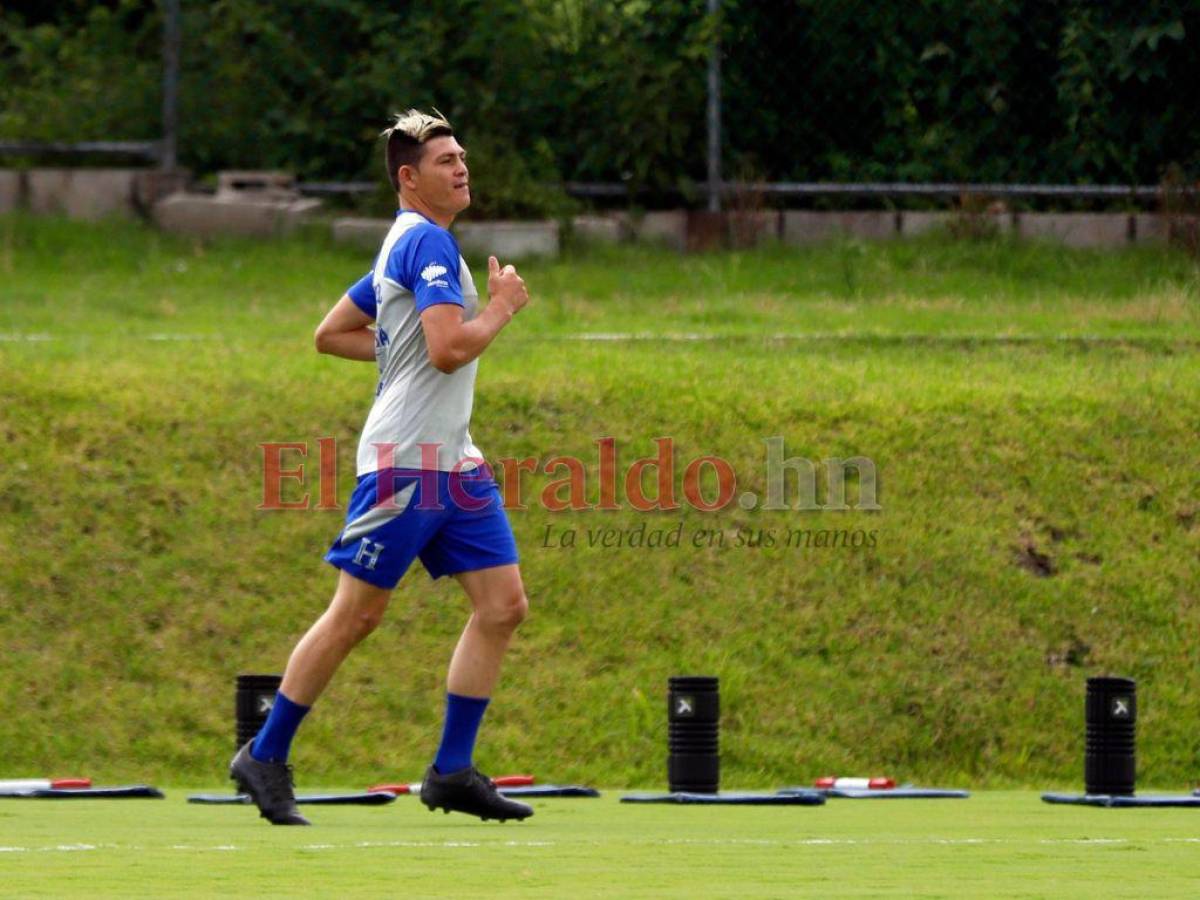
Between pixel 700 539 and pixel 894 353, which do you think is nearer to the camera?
pixel 700 539

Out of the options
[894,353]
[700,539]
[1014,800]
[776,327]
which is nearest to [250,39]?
[776,327]

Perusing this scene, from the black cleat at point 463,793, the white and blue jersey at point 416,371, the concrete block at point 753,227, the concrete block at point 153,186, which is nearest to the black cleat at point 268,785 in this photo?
the black cleat at point 463,793

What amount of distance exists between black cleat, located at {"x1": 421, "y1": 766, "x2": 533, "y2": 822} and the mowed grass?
74 mm

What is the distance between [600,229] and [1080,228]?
361 centimetres

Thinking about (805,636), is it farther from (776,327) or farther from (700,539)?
(776,327)

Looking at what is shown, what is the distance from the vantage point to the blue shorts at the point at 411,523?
6.46 meters

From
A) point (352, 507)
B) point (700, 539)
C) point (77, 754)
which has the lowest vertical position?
point (77, 754)

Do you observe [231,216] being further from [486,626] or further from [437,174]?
[486,626]

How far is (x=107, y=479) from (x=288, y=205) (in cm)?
674

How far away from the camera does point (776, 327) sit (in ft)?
46.0

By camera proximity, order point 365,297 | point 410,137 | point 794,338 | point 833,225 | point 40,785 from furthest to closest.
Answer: point 833,225
point 794,338
point 40,785
point 365,297
point 410,137

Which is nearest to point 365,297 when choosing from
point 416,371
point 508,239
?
point 416,371

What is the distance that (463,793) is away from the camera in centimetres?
664

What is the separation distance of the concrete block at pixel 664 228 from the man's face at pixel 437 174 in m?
10.6
